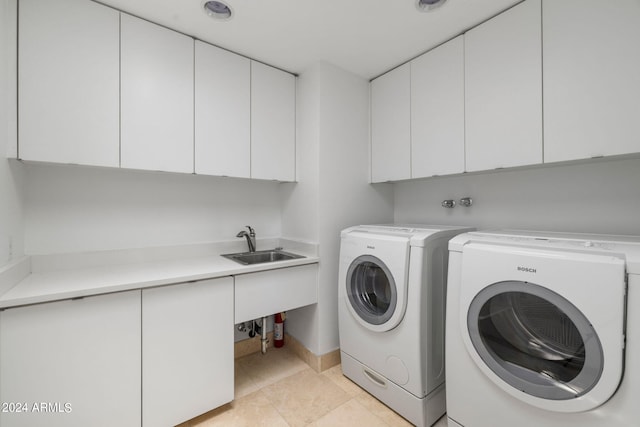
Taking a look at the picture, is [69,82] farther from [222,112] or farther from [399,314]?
[399,314]

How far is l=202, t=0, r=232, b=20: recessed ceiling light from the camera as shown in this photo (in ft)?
4.75

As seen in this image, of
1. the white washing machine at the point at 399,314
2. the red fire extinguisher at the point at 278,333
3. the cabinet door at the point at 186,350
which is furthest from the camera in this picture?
the red fire extinguisher at the point at 278,333

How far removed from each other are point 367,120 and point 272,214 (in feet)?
3.83

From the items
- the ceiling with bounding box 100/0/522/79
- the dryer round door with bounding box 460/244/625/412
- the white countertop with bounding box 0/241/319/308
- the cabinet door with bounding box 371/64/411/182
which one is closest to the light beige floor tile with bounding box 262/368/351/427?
the white countertop with bounding box 0/241/319/308

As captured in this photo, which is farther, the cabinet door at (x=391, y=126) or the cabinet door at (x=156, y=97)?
the cabinet door at (x=391, y=126)

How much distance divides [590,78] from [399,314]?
4.70 feet

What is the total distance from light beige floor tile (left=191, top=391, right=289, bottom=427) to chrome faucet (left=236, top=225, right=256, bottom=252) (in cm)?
102

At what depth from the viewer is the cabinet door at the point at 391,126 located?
197 cm

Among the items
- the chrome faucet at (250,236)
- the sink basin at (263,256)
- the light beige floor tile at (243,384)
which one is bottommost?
the light beige floor tile at (243,384)

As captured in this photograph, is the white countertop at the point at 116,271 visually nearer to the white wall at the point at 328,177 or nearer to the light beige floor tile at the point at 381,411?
the white wall at the point at 328,177

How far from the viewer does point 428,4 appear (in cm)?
145

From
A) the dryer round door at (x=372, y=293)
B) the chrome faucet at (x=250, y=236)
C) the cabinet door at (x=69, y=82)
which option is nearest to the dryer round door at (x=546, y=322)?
the dryer round door at (x=372, y=293)

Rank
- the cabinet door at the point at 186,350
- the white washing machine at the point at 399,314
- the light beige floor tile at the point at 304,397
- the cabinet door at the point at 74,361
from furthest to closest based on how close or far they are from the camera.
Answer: the light beige floor tile at the point at 304,397 < the white washing machine at the point at 399,314 < the cabinet door at the point at 186,350 < the cabinet door at the point at 74,361

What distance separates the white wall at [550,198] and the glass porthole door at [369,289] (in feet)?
2.57
